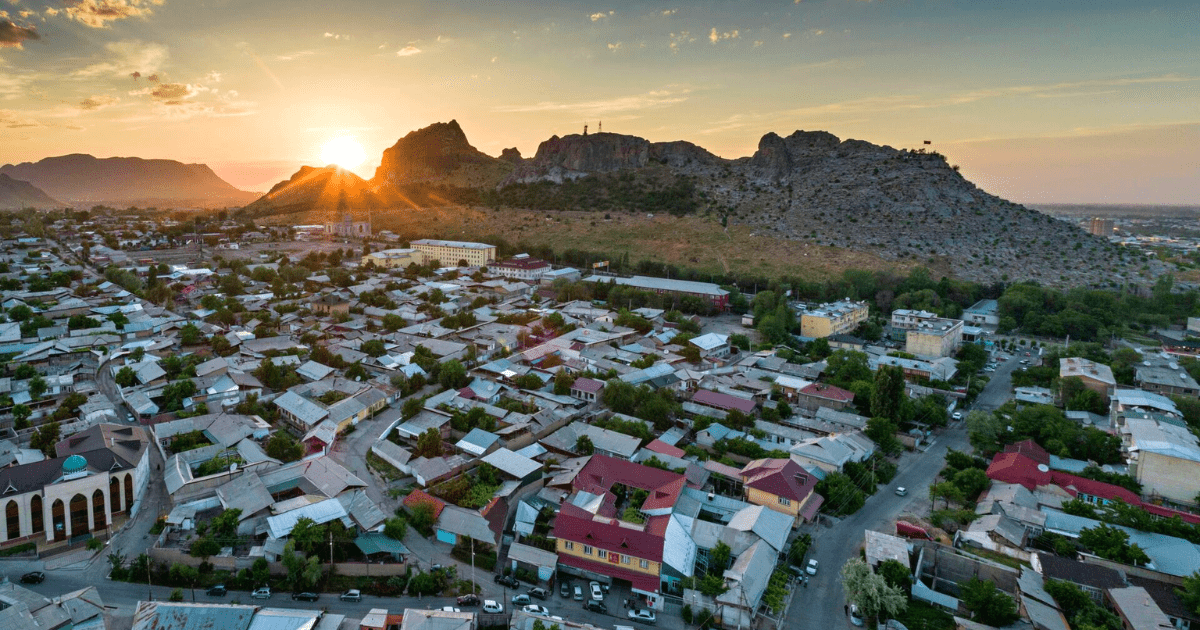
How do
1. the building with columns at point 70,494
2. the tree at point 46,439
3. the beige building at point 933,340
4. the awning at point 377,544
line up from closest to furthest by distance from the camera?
the awning at point 377,544 < the building with columns at point 70,494 < the tree at point 46,439 < the beige building at point 933,340

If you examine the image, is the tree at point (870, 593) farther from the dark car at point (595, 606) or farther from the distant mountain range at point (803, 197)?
the distant mountain range at point (803, 197)

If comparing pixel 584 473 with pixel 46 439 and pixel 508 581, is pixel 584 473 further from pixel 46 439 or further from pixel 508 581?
pixel 46 439

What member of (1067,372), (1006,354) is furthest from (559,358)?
(1006,354)

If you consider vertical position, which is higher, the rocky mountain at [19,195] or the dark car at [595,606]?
the rocky mountain at [19,195]

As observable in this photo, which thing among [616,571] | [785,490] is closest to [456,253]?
[785,490]

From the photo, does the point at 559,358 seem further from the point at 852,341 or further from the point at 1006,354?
the point at 1006,354

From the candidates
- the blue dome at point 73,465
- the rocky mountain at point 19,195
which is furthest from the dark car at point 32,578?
the rocky mountain at point 19,195
